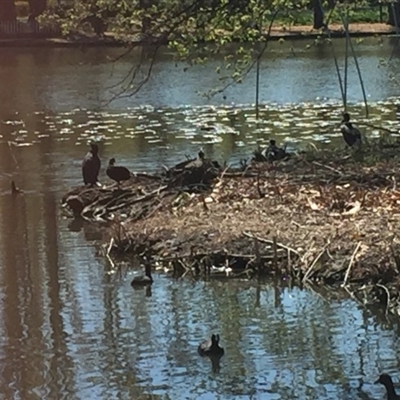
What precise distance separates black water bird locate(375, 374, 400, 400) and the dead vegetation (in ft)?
6.95

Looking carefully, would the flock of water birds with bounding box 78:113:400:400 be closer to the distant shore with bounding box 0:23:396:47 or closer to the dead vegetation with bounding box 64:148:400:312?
the dead vegetation with bounding box 64:148:400:312

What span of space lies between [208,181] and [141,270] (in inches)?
111

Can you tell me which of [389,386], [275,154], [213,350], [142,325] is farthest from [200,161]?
[389,386]

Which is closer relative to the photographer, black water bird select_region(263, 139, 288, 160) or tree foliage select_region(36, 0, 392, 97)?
tree foliage select_region(36, 0, 392, 97)

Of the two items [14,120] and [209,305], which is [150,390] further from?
[14,120]

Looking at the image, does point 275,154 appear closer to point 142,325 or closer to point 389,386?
point 142,325

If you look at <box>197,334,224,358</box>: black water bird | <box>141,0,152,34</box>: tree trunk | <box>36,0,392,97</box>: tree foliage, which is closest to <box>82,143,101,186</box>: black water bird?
<box>36,0,392,97</box>: tree foliage

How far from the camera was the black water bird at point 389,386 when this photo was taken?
7.72 metres

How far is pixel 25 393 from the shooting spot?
27.8 ft

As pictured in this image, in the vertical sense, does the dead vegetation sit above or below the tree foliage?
below

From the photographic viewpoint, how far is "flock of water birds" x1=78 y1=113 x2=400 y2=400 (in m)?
7.93

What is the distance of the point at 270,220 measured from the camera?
1223 centimetres

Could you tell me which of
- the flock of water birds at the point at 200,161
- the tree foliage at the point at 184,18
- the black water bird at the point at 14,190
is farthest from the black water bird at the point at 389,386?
the black water bird at the point at 14,190

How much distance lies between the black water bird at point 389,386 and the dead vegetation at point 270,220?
6.95 ft
